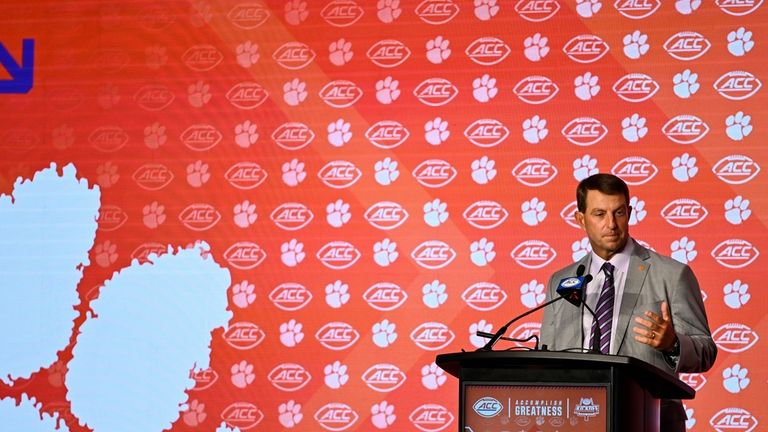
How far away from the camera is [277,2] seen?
4711 millimetres

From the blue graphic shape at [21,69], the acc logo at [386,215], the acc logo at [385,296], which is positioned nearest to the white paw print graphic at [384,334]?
the acc logo at [385,296]

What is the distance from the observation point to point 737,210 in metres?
4.26

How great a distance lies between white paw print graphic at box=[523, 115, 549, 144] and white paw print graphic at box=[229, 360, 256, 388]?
1.69 meters

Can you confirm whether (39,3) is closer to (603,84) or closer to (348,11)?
(348,11)

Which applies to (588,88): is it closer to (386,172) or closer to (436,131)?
(436,131)

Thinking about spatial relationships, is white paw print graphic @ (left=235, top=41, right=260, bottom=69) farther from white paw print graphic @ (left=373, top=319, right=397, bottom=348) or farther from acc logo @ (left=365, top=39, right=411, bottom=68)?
white paw print graphic @ (left=373, top=319, right=397, bottom=348)

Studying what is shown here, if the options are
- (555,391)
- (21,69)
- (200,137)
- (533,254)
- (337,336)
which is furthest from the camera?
(21,69)

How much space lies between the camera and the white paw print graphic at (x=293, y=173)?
15.1ft

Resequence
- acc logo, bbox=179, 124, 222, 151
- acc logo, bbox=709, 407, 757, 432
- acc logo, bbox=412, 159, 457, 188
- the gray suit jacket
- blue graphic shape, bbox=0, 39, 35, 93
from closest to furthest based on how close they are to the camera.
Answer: the gray suit jacket
acc logo, bbox=709, 407, 757, 432
acc logo, bbox=412, 159, 457, 188
acc logo, bbox=179, 124, 222, 151
blue graphic shape, bbox=0, 39, 35, 93

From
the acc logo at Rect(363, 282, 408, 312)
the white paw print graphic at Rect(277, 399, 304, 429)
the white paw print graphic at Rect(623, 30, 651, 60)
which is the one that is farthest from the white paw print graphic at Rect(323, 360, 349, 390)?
the white paw print graphic at Rect(623, 30, 651, 60)

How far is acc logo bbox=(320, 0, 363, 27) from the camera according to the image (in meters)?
4.65

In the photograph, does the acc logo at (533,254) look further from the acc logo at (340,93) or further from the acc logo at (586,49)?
the acc logo at (340,93)

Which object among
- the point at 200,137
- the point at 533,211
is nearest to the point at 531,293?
the point at 533,211

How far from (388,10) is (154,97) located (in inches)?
48.7
